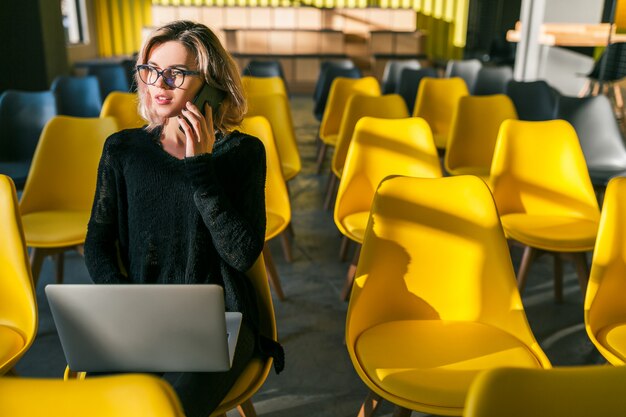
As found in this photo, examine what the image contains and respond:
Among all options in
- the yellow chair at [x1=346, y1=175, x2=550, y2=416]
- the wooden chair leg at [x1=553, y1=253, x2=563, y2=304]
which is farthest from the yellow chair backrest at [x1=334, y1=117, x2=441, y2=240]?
the yellow chair at [x1=346, y1=175, x2=550, y2=416]

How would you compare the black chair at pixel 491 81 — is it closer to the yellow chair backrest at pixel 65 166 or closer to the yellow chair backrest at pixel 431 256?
the yellow chair backrest at pixel 65 166

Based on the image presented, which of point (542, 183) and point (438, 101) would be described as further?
point (438, 101)

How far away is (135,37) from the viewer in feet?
45.3

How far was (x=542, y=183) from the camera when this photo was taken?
2.86 metres

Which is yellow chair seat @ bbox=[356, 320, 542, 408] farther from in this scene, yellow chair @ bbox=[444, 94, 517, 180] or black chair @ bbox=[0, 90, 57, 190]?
black chair @ bbox=[0, 90, 57, 190]

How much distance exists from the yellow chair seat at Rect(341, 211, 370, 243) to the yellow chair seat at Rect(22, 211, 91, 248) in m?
1.18

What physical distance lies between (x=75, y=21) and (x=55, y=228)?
419 inches

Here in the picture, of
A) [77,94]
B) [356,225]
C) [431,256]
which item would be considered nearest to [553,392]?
[431,256]

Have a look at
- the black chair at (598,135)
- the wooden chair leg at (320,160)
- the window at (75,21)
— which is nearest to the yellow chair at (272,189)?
the black chair at (598,135)

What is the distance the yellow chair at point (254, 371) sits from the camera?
1.48m

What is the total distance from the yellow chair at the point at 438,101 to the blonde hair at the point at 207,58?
10.6 ft

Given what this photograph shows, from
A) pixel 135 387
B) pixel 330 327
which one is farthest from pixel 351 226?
pixel 135 387

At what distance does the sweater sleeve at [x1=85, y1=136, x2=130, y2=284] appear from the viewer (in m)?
1.59

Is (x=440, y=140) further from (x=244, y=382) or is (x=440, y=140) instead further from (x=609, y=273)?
(x=244, y=382)
